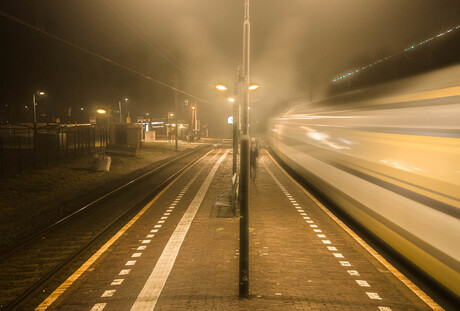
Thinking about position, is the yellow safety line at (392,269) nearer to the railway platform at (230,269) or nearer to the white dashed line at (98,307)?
the railway platform at (230,269)

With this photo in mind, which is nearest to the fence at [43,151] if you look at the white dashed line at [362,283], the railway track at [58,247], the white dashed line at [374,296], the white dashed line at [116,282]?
the railway track at [58,247]

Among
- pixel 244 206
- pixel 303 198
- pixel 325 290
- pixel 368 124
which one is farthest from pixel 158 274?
pixel 303 198

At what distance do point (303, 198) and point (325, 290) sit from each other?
8.27 meters

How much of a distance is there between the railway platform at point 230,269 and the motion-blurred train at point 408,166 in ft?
2.43

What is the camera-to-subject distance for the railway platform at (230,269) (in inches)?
234

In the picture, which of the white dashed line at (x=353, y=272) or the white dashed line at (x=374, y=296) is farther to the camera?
the white dashed line at (x=353, y=272)

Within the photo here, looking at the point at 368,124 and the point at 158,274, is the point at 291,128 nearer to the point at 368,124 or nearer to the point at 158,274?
the point at 368,124

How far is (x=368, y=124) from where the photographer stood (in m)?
9.36

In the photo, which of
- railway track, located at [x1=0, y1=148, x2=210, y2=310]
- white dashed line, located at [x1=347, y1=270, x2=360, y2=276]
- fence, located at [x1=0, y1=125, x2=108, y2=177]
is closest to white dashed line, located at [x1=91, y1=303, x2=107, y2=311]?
railway track, located at [x1=0, y1=148, x2=210, y2=310]

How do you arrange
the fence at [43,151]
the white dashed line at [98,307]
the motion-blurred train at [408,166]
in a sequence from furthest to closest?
the fence at [43,151]
the white dashed line at [98,307]
the motion-blurred train at [408,166]

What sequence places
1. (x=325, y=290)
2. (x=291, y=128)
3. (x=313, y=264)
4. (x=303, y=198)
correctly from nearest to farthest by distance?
(x=325, y=290) → (x=313, y=264) → (x=303, y=198) → (x=291, y=128)

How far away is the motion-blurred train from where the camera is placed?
554 cm

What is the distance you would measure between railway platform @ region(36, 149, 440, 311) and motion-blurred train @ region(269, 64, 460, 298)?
2.43 ft

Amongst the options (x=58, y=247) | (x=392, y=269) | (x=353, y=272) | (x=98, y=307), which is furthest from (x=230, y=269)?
(x=58, y=247)
